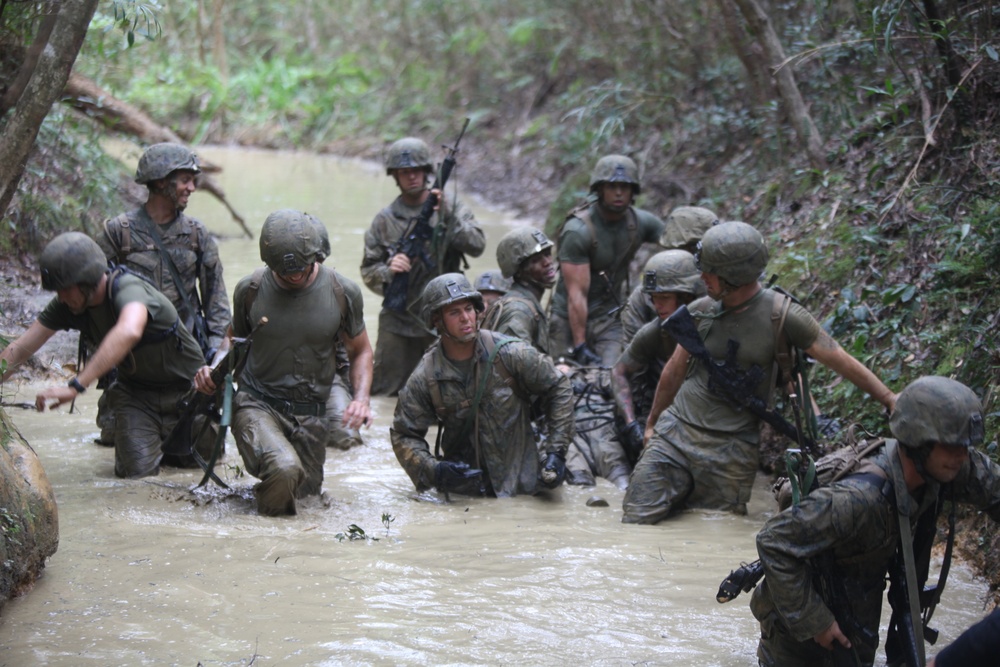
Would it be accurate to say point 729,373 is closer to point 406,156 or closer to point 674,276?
point 674,276

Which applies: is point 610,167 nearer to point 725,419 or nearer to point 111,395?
point 725,419

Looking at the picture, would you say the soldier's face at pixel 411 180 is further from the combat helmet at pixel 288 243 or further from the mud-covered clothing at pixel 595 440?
the combat helmet at pixel 288 243

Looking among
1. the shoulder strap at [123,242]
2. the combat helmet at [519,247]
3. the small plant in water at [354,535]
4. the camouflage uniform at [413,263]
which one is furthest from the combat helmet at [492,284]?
the small plant in water at [354,535]

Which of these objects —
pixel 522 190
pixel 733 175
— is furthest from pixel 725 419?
pixel 522 190

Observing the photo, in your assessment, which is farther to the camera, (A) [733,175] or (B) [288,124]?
(B) [288,124]

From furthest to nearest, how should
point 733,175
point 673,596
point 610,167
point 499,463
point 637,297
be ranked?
point 733,175, point 610,167, point 637,297, point 499,463, point 673,596

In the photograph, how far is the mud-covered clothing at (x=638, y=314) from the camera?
784 centimetres

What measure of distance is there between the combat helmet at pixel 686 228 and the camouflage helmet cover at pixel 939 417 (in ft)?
14.2

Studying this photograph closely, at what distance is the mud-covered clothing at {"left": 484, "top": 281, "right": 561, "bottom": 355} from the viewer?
7434mm

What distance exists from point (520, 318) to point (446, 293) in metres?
1.27

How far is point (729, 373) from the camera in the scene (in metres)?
6.09

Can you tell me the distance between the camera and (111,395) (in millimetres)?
6867

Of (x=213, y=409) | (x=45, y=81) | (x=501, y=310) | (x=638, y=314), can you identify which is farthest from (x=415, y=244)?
(x=45, y=81)

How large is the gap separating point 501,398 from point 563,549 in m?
1.15
